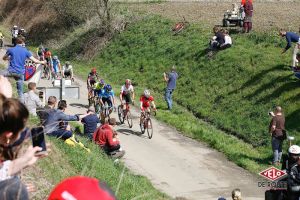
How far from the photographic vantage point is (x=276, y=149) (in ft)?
55.8

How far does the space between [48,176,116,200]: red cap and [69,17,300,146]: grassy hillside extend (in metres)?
16.4

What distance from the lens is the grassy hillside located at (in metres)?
21.1

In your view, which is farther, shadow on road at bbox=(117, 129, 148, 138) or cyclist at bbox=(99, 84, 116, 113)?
cyclist at bbox=(99, 84, 116, 113)

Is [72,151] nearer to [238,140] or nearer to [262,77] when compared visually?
[238,140]

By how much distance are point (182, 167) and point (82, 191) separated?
45.9ft

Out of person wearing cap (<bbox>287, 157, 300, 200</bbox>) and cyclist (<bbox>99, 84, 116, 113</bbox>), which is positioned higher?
person wearing cap (<bbox>287, 157, 300, 200</bbox>)

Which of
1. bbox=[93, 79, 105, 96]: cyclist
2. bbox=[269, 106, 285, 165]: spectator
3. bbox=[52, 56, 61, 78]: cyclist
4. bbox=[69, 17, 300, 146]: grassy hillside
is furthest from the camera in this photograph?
bbox=[52, 56, 61, 78]: cyclist

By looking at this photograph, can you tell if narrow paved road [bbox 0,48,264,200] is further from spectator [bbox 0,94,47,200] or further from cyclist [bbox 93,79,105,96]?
spectator [bbox 0,94,47,200]

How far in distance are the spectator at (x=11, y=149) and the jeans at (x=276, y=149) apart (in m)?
13.2

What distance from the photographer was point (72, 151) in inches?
462

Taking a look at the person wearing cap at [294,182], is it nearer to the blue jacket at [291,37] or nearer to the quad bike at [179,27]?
the blue jacket at [291,37]

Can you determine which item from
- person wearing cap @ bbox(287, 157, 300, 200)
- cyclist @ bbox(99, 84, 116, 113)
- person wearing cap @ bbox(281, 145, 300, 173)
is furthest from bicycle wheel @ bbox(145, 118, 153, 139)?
person wearing cap @ bbox(287, 157, 300, 200)

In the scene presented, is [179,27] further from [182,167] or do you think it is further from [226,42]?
[182,167]

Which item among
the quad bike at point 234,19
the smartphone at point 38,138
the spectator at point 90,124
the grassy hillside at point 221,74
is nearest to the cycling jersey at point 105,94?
the spectator at point 90,124
